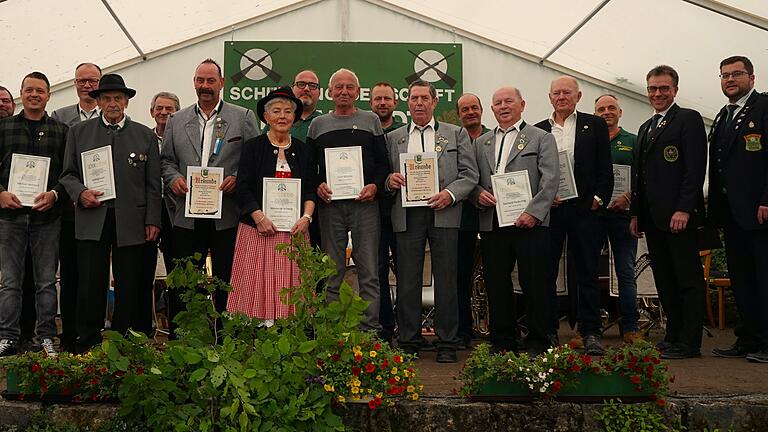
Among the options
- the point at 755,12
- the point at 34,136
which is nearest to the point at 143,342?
the point at 34,136

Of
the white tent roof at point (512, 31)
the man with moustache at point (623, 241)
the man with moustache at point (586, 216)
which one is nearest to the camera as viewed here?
the man with moustache at point (586, 216)

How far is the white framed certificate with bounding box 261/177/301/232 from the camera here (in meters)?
5.41

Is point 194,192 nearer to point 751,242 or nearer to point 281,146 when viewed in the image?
point 281,146

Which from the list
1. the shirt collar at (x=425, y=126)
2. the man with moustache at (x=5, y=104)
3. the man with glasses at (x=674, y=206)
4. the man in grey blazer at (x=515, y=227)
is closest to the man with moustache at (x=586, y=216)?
the man with glasses at (x=674, y=206)

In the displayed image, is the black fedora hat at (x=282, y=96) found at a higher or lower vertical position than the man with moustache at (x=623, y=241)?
higher

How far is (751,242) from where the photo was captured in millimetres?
5668

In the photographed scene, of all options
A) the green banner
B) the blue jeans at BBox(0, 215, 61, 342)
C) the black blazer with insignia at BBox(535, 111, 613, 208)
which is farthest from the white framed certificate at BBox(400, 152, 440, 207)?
the green banner

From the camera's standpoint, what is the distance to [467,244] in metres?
6.38

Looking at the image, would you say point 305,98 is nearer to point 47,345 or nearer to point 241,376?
point 47,345

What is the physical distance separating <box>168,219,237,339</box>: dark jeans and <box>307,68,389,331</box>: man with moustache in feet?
2.04

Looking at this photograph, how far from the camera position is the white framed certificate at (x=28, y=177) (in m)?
5.71

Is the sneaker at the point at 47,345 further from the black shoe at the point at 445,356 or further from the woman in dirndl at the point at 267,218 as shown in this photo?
the black shoe at the point at 445,356

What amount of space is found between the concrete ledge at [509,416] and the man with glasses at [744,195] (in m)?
1.48

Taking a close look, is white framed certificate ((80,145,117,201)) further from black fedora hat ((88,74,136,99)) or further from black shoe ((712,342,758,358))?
black shoe ((712,342,758,358))
